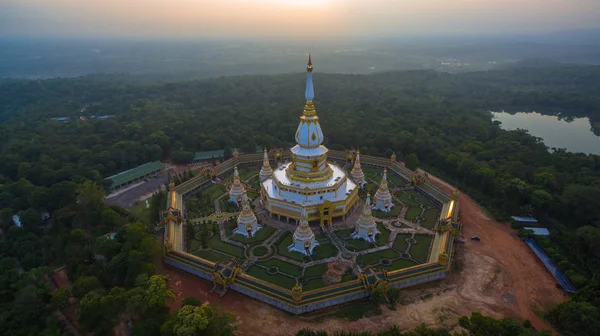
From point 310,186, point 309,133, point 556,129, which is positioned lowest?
point 556,129

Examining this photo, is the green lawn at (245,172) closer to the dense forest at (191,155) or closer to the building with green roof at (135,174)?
the dense forest at (191,155)

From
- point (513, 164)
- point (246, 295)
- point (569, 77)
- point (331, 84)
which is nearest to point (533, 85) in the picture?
point (569, 77)

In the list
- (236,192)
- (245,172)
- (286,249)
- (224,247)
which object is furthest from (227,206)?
(286,249)

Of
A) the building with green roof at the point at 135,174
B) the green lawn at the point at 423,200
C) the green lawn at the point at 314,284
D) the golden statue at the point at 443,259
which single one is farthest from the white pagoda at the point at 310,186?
the building with green roof at the point at 135,174

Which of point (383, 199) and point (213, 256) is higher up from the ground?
point (383, 199)

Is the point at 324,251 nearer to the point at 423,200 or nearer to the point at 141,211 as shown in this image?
the point at 423,200

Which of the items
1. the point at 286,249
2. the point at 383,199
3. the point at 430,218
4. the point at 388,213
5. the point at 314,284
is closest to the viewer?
the point at 314,284

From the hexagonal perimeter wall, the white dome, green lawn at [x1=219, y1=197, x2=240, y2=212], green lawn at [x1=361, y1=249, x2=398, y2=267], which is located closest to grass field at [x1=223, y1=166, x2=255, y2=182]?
green lawn at [x1=219, y1=197, x2=240, y2=212]

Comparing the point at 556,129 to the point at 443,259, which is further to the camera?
the point at 556,129
